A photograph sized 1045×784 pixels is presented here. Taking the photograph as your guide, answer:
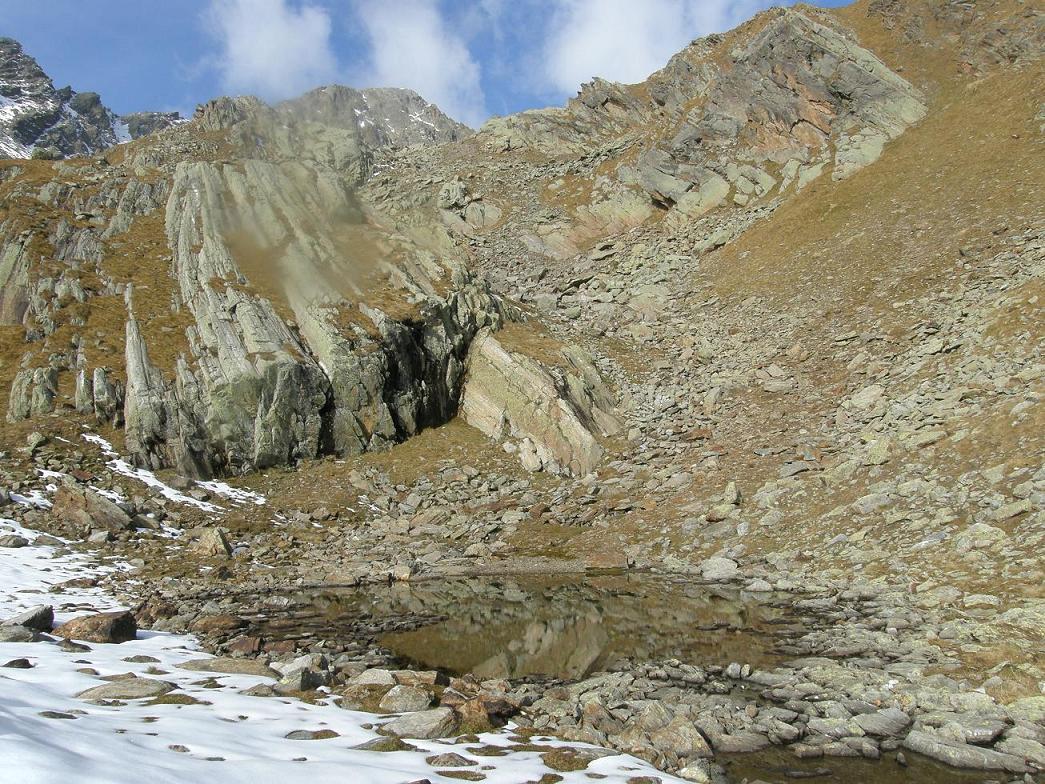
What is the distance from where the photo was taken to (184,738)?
27.1 ft

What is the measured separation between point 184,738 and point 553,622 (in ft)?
39.1

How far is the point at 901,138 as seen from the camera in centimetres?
4894

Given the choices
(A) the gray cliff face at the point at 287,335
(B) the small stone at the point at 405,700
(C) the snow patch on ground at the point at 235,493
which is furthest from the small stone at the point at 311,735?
(A) the gray cliff face at the point at 287,335

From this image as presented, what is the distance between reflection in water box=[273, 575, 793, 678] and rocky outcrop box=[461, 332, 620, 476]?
34.5ft

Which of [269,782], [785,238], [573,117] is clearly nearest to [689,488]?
[269,782]

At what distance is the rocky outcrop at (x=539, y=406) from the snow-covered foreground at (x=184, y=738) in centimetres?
2199

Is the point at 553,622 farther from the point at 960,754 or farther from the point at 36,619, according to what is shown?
the point at 36,619

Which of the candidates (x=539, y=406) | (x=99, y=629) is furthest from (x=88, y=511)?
(x=539, y=406)

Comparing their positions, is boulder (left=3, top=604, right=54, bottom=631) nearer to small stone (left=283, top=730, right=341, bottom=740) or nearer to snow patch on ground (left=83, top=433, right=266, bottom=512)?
small stone (left=283, top=730, right=341, bottom=740)

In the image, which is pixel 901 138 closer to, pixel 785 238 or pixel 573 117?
pixel 785 238

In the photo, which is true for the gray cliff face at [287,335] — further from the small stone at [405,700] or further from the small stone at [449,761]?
the small stone at [449,761]

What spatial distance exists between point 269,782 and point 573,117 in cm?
9345

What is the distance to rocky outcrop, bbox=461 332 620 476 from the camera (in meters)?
33.5

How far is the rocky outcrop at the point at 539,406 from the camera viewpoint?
33500 mm
